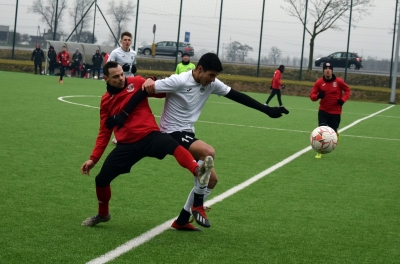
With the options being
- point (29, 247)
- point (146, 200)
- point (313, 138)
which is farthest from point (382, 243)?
point (313, 138)

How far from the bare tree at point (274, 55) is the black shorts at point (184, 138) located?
42998 millimetres

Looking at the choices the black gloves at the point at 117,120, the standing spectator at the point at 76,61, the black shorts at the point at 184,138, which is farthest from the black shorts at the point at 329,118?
the standing spectator at the point at 76,61

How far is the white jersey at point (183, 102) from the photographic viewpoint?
6676 millimetres

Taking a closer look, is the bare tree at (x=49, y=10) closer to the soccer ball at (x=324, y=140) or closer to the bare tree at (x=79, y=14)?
the bare tree at (x=79, y=14)

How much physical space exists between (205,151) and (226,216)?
3.90ft

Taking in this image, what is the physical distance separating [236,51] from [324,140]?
1572 inches

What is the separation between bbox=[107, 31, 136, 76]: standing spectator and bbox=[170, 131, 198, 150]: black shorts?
725 cm

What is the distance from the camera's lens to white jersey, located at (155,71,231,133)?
6.68 meters

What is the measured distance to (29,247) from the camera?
562cm

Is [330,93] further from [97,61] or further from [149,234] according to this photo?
[97,61]

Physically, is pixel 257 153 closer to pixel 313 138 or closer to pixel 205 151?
→ pixel 313 138

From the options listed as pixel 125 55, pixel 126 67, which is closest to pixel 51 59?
pixel 125 55

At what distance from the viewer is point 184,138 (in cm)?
664

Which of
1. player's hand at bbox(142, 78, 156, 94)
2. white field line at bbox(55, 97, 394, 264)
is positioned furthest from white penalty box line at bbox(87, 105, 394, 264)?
player's hand at bbox(142, 78, 156, 94)
